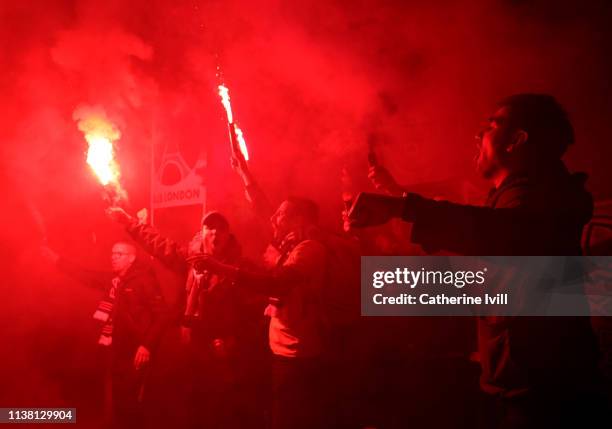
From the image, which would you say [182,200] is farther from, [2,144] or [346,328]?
[346,328]

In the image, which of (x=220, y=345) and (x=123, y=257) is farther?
(x=123, y=257)

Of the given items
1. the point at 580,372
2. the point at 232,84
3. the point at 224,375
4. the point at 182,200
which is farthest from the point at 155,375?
the point at 580,372

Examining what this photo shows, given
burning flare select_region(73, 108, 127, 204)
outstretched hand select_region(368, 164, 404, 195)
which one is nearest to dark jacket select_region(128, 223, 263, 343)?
burning flare select_region(73, 108, 127, 204)

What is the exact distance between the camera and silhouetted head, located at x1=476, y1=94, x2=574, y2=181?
162 centimetres

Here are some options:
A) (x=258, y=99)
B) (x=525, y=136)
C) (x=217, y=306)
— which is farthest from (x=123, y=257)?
(x=525, y=136)

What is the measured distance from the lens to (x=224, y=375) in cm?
412

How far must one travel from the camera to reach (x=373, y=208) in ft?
4.65

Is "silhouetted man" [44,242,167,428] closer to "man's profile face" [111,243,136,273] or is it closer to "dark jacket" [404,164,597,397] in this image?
"man's profile face" [111,243,136,273]

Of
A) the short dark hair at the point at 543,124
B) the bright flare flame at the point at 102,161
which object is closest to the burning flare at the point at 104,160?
the bright flare flame at the point at 102,161

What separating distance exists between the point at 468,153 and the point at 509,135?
8.16ft

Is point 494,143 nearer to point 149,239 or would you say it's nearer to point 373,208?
point 373,208

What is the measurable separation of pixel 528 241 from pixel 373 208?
1.53 ft

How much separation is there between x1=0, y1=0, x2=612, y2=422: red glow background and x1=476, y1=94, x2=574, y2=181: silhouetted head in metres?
2.00

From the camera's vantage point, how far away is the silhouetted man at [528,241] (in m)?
1.35
